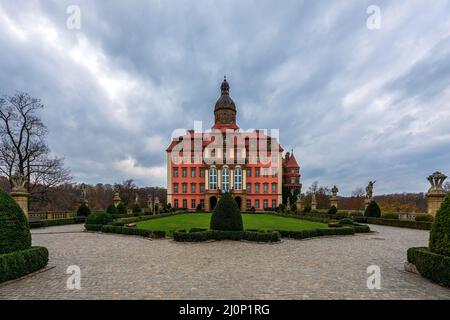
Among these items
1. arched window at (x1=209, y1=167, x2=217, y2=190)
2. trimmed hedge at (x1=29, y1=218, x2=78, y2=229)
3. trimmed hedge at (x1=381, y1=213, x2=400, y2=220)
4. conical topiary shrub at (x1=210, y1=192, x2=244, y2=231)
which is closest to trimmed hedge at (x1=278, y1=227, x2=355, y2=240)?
conical topiary shrub at (x1=210, y1=192, x2=244, y2=231)

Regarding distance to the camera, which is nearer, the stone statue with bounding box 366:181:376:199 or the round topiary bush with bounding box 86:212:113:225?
the round topiary bush with bounding box 86:212:113:225

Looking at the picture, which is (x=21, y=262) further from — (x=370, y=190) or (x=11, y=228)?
(x=370, y=190)

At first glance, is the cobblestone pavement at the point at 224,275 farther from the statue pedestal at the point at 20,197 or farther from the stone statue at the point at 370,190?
the stone statue at the point at 370,190

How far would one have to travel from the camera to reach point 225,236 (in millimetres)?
12406

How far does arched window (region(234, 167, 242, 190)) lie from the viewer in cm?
4316

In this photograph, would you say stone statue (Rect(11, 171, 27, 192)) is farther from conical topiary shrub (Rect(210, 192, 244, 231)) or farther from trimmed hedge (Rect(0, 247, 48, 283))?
conical topiary shrub (Rect(210, 192, 244, 231))

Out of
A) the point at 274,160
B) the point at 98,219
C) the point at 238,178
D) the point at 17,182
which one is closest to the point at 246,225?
the point at 98,219

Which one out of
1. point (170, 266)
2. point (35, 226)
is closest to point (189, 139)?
point (35, 226)

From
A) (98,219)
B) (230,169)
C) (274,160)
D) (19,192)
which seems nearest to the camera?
(19,192)

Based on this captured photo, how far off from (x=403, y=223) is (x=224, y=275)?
21.6 m

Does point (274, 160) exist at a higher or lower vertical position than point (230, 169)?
higher

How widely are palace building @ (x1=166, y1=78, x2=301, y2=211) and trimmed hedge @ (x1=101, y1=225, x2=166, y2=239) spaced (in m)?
27.2

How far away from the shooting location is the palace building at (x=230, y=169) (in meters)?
43.1

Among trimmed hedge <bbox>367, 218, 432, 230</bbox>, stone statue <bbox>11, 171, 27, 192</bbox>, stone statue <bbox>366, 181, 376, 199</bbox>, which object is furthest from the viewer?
stone statue <bbox>366, 181, 376, 199</bbox>
